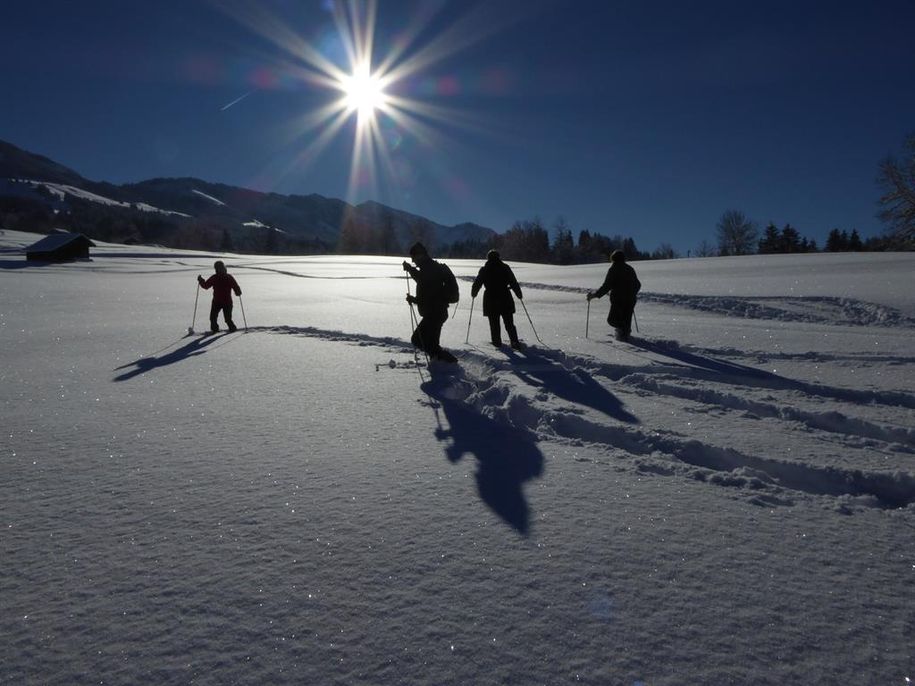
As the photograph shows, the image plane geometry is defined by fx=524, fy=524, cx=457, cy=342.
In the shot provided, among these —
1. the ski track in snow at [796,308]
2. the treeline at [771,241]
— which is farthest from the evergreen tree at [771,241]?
the ski track in snow at [796,308]

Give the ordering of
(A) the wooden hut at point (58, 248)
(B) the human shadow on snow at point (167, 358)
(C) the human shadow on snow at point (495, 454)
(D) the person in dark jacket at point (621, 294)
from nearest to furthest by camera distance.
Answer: (C) the human shadow on snow at point (495, 454) < (B) the human shadow on snow at point (167, 358) < (D) the person in dark jacket at point (621, 294) < (A) the wooden hut at point (58, 248)

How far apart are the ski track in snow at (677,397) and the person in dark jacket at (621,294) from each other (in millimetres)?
1075

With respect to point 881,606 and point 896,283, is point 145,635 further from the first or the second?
point 896,283

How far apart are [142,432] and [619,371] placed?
5122mm

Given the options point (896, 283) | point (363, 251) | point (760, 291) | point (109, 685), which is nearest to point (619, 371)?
point (109, 685)

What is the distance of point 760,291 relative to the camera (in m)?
15.4

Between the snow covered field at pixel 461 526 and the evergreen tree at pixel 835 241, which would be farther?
the evergreen tree at pixel 835 241

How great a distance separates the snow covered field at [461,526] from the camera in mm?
1751

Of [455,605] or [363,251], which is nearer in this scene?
[455,605]

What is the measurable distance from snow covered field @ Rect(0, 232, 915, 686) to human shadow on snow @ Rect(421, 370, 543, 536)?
0.02 meters

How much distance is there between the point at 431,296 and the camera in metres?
7.56

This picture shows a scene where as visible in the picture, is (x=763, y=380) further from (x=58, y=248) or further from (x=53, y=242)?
(x=53, y=242)

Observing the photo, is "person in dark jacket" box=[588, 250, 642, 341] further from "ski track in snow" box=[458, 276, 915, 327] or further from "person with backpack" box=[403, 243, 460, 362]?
"ski track in snow" box=[458, 276, 915, 327]

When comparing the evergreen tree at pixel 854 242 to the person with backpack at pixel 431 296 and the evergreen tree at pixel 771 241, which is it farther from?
the person with backpack at pixel 431 296
